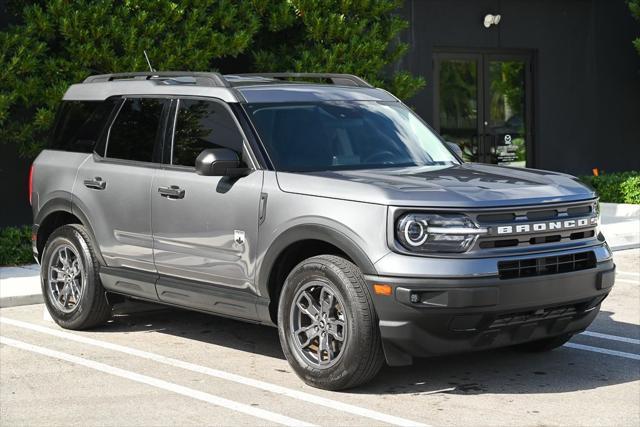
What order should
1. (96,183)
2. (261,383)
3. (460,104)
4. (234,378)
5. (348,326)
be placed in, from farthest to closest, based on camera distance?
(460,104) → (96,183) → (234,378) → (261,383) → (348,326)

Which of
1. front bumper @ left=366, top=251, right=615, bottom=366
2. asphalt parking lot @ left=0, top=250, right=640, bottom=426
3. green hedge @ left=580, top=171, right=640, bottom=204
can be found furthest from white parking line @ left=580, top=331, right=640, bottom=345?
A: green hedge @ left=580, top=171, right=640, bottom=204

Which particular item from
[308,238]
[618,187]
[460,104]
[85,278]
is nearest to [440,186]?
[308,238]

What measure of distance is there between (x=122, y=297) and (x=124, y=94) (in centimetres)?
160

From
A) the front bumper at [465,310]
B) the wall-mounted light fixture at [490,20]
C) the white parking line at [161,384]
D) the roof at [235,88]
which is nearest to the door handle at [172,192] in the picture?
the roof at [235,88]

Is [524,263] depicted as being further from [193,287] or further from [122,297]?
[122,297]

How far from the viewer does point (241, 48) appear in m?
14.1

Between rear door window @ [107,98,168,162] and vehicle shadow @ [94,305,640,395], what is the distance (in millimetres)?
1469

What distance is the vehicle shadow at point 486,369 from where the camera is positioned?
7.14 metres

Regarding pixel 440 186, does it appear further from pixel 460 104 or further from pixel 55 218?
pixel 460 104

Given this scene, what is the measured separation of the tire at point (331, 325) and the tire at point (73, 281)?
2196 millimetres

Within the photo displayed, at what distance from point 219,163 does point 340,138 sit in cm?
93

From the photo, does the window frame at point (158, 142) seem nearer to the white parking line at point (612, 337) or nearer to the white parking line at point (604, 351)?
the white parking line at point (604, 351)

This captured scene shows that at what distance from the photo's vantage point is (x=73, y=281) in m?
9.12

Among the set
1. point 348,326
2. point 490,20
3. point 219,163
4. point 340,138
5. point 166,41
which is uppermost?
point 490,20
